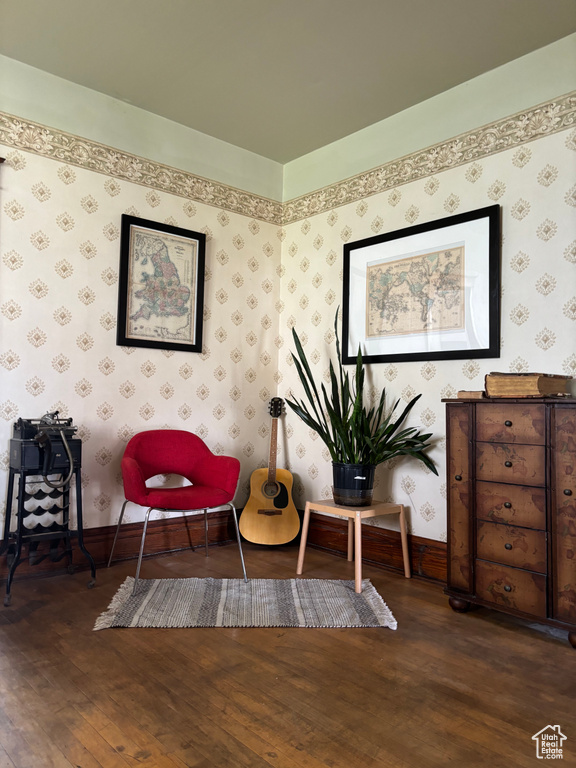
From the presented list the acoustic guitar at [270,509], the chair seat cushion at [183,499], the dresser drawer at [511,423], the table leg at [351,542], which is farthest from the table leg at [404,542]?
the chair seat cushion at [183,499]

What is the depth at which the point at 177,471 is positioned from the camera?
3531mm

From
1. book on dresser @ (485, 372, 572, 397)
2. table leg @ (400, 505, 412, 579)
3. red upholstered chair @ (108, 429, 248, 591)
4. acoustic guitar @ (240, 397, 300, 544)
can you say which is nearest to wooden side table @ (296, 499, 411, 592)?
table leg @ (400, 505, 412, 579)

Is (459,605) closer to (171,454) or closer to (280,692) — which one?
(280,692)

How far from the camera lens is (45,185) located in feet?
10.8

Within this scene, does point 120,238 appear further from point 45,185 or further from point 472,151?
point 472,151

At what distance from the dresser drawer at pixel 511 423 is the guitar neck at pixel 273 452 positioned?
1.75 m

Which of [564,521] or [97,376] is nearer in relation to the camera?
[564,521]

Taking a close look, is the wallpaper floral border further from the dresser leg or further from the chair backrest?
the dresser leg

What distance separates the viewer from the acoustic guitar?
3.90 metres

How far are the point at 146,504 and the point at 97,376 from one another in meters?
0.97

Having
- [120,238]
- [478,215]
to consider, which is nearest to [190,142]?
[120,238]

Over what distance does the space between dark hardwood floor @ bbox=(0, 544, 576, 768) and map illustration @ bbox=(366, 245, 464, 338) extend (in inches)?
64.5

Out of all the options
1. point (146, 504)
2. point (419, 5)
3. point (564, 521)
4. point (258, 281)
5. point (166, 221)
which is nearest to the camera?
point (564, 521)

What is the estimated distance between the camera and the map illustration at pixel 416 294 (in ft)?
10.8
